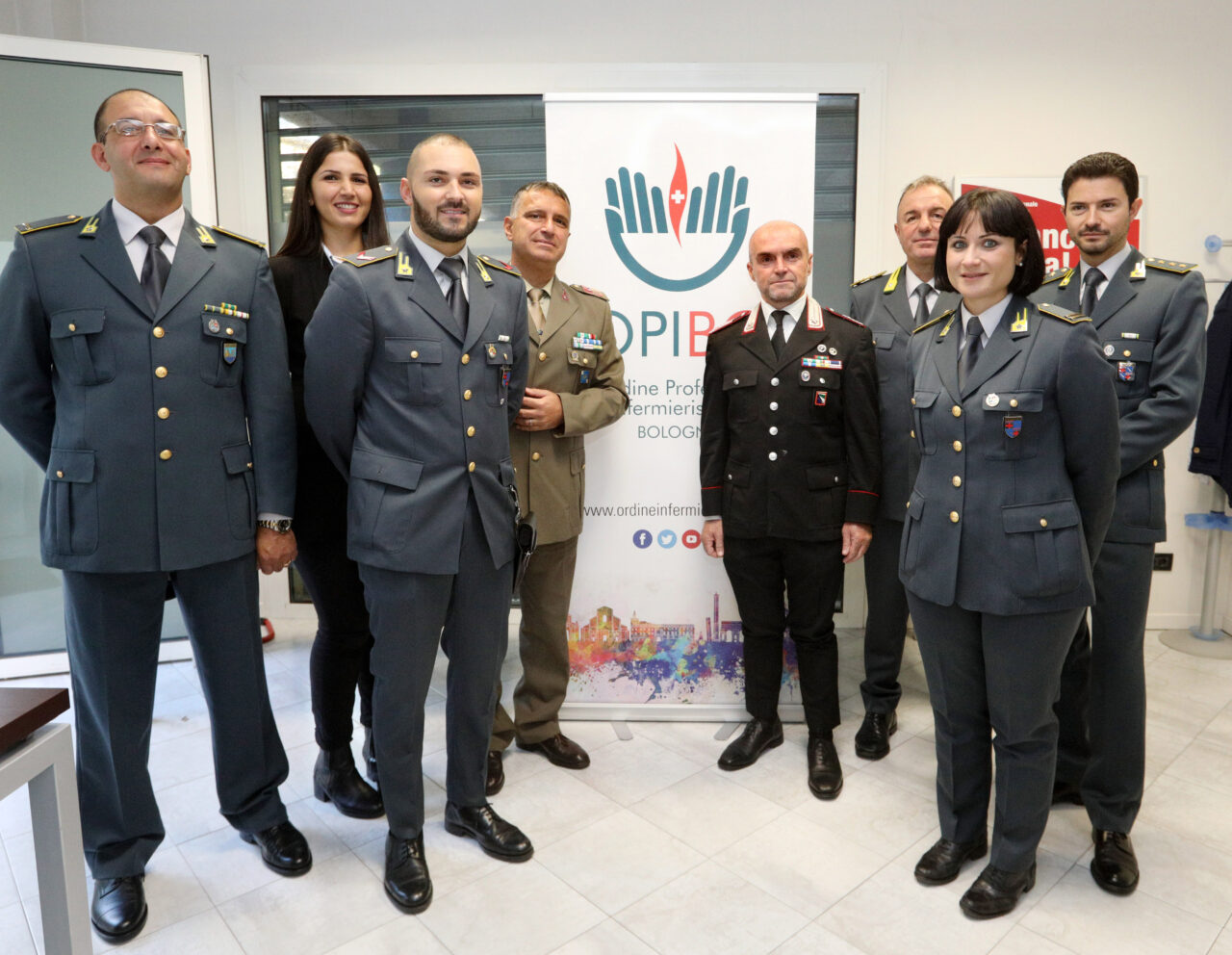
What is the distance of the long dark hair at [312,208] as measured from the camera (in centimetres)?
228

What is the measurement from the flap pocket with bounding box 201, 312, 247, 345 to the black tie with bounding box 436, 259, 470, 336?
1.62ft

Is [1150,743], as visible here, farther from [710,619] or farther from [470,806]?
[470,806]

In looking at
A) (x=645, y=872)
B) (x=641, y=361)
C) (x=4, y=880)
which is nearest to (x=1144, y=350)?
(x=641, y=361)

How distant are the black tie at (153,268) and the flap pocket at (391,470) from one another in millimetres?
592

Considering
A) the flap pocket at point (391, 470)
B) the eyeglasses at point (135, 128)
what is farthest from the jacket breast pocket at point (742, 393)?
the eyeglasses at point (135, 128)

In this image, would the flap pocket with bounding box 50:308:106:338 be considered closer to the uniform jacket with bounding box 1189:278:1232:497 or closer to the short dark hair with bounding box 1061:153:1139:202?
the short dark hair with bounding box 1061:153:1139:202

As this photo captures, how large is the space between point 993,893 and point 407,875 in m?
1.44

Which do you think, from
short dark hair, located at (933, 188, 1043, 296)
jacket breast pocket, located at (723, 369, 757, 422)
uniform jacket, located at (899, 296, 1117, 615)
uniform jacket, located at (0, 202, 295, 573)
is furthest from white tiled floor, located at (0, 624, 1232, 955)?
short dark hair, located at (933, 188, 1043, 296)

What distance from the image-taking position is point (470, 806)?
7.61 ft

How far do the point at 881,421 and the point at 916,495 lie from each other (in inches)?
28.8

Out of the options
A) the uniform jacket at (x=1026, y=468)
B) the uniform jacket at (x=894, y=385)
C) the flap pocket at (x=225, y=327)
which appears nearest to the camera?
the uniform jacket at (x=1026, y=468)

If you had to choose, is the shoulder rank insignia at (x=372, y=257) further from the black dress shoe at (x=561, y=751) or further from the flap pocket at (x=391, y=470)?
the black dress shoe at (x=561, y=751)

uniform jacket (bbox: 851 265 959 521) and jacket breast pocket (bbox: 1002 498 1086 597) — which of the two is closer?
jacket breast pocket (bbox: 1002 498 1086 597)

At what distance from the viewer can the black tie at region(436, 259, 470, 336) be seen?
2049mm
